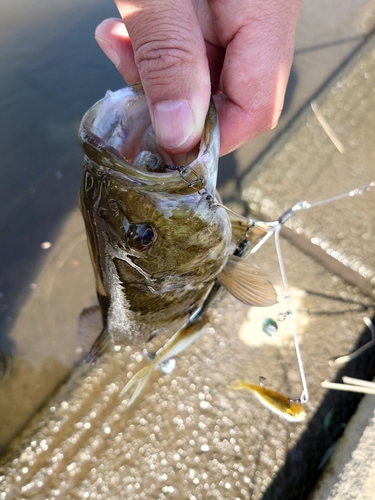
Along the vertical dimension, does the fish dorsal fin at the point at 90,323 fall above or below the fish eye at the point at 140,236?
below

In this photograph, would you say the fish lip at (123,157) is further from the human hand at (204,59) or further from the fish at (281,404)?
the fish at (281,404)

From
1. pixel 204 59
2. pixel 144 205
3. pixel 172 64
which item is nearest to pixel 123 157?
pixel 144 205

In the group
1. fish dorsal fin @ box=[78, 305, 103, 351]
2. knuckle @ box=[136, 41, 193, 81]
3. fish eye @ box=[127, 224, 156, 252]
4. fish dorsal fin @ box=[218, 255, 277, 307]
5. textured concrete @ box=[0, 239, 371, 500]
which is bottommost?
textured concrete @ box=[0, 239, 371, 500]

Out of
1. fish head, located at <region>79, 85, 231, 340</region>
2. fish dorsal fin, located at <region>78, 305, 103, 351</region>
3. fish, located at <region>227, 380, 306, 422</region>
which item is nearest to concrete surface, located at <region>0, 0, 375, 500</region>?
fish, located at <region>227, 380, 306, 422</region>

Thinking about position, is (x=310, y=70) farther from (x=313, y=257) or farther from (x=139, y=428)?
(x=139, y=428)

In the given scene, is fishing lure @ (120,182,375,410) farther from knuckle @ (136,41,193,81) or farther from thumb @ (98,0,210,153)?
knuckle @ (136,41,193,81)

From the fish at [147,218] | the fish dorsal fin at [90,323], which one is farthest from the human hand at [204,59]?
the fish dorsal fin at [90,323]

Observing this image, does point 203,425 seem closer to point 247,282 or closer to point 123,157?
point 247,282
